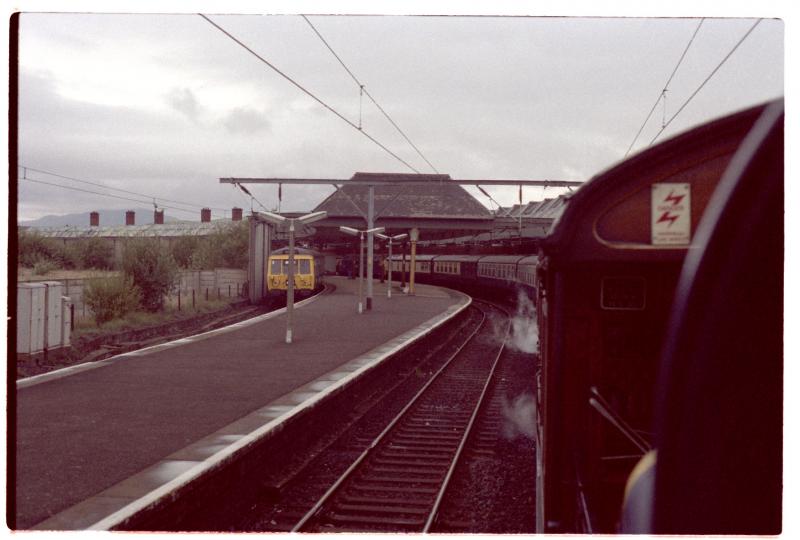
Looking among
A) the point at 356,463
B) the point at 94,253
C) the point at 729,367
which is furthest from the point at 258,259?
the point at 729,367

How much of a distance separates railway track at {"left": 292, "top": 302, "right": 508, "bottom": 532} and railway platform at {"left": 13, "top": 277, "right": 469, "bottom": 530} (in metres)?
1.07

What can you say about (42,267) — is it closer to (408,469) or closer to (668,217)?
(408,469)

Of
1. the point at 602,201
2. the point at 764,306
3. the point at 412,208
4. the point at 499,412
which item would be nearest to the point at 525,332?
the point at 412,208

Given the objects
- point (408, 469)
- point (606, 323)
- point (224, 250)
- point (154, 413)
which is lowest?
point (408, 469)

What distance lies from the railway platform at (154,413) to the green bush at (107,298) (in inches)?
324

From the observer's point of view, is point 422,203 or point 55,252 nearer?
point 55,252

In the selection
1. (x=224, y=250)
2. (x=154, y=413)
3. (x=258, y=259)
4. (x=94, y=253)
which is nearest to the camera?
(x=154, y=413)

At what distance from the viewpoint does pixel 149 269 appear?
28.9 m

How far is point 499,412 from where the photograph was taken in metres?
13.2

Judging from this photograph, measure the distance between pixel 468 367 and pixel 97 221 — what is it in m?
36.2

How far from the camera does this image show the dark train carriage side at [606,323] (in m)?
4.08

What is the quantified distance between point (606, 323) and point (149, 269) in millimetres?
26806

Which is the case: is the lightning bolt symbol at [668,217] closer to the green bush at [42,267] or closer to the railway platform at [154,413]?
the railway platform at [154,413]

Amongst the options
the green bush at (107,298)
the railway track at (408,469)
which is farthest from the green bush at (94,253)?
the railway track at (408,469)
